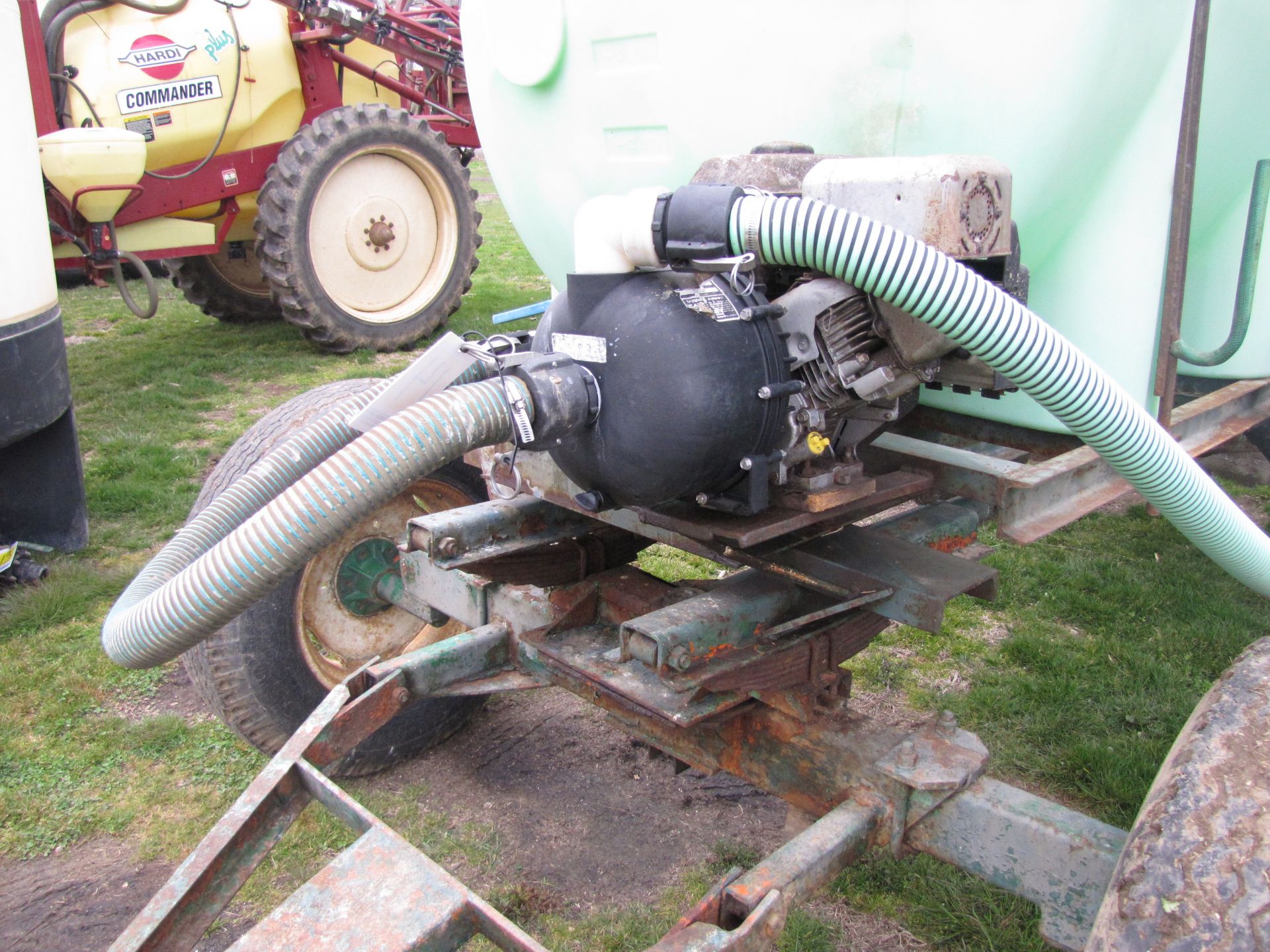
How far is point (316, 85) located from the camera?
6.73 meters

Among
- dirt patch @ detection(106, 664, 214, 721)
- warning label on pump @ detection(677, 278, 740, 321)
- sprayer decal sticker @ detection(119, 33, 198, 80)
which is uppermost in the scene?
sprayer decal sticker @ detection(119, 33, 198, 80)

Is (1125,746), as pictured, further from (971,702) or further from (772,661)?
(772,661)

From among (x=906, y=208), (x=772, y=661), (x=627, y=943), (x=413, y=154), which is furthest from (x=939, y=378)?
(x=413, y=154)

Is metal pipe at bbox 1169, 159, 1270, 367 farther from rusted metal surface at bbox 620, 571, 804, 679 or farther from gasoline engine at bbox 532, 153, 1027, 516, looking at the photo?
rusted metal surface at bbox 620, 571, 804, 679

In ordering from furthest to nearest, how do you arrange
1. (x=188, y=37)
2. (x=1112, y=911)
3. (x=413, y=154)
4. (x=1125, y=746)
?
(x=413, y=154) < (x=188, y=37) < (x=1125, y=746) < (x=1112, y=911)

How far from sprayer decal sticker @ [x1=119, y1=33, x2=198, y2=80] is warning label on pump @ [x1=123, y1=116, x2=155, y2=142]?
252 millimetres

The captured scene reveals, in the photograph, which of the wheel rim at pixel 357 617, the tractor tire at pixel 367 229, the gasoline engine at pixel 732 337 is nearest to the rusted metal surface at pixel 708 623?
the gasoline engine at pixel 732 337

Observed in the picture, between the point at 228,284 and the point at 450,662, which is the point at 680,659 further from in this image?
the point at 228,284

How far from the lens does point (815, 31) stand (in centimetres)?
184

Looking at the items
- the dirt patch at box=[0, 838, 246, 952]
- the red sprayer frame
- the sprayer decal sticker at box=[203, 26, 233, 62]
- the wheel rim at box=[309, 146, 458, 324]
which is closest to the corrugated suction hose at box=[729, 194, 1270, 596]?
the dirt patch at box=[0, 838, 246, 952]

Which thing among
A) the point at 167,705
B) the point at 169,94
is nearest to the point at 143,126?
the point at 169,94

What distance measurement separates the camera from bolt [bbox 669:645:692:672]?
5.15ft

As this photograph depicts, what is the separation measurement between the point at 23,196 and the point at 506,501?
208cm

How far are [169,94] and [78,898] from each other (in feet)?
16.4
